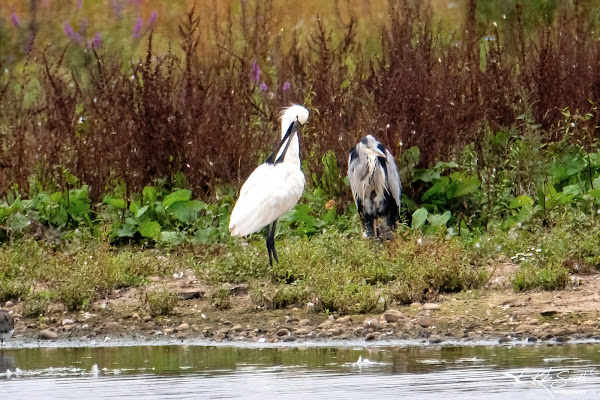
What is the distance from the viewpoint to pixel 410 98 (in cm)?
1055

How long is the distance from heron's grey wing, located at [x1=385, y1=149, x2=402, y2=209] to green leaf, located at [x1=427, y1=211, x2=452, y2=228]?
31cm

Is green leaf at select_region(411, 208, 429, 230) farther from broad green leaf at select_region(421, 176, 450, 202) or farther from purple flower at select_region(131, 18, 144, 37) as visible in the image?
purple flower at select_region(131, 18, 144, 37)

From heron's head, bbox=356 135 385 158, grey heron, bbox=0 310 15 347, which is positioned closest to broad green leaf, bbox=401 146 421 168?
heron's head, bbox=356 135 385 158

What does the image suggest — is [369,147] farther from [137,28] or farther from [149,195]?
[137,28]

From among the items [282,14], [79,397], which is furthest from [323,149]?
[282,14]

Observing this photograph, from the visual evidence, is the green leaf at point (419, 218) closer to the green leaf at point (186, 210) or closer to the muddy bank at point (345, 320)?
the muddy bank at point (345, 320)

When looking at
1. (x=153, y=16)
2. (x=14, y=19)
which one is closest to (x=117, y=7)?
(x=14, y=19)

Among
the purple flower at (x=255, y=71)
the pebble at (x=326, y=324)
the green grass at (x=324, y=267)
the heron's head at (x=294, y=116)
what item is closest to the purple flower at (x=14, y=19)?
the purple flower at (x=255, y=71)

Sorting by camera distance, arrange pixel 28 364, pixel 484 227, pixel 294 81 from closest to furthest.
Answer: pixel 28 364 < pixel 484 227 < pixel 294 81

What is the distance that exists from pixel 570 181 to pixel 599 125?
1.05 metres

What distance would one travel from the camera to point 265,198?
A: 9180 millimetres

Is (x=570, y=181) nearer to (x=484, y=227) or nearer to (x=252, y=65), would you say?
(x=484, y=227)

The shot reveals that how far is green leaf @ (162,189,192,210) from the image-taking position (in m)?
10.3

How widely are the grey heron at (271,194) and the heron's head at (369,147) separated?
21.0 inches
